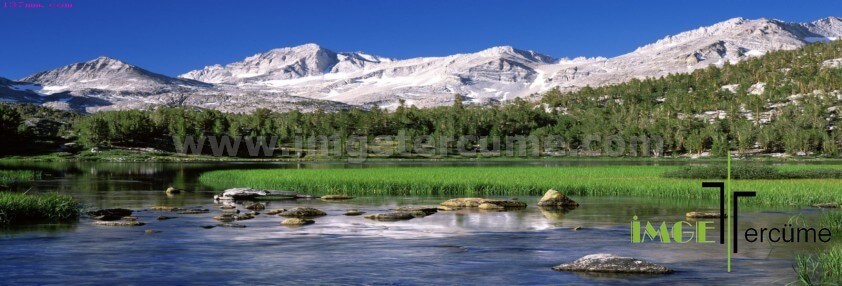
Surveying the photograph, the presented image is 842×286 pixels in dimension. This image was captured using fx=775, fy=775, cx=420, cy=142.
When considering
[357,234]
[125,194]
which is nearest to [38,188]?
[125,194]

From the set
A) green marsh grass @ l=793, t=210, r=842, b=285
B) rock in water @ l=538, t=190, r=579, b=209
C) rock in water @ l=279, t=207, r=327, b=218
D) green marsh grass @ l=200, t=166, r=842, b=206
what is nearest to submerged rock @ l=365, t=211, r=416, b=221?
rock in water @ l=279, t=207, r=327, b=218

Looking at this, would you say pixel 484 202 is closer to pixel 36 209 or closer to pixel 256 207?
pixel 256 207

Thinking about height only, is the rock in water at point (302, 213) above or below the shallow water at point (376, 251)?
above

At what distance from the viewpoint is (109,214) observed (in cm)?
5044

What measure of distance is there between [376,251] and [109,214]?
944 inches

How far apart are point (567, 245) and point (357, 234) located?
1138 centimetres

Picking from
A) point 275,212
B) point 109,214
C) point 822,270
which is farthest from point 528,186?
point 822,270

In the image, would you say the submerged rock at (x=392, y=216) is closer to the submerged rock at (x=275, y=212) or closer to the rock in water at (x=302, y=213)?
the rock in water at (x=302, y=213)

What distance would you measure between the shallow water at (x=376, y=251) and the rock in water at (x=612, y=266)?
0.68 meters

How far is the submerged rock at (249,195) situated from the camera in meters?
65.6

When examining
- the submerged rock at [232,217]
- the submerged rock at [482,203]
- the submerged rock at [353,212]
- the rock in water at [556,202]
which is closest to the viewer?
the submerged rock at [232,217]

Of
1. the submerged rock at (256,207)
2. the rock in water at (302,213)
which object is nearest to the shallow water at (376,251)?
the rock in water at (302,213)

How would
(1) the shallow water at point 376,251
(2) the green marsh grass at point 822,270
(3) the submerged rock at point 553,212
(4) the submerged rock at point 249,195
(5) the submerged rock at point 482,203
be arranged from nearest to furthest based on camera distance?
1. (2) the green marsh grass at point 822,270
2. (1) the shallow water at point 376,251
3. (3) the submerged rock at point 553,212
4. (5) the submerged rock at point 482,203
5. (4) the submerged rock at point 249,195

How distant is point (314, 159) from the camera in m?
192
